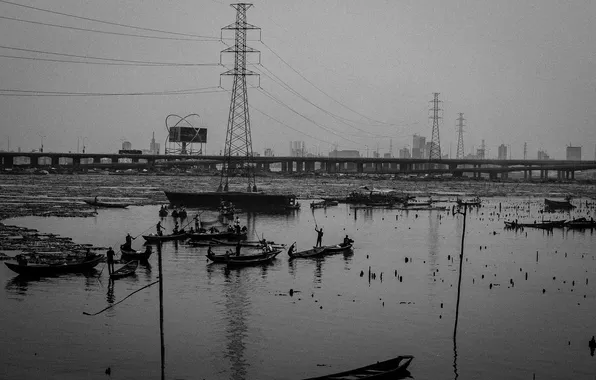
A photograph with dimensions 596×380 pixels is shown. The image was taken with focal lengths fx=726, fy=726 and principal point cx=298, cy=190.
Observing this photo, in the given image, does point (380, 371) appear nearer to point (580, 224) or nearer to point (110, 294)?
point (110, 294)

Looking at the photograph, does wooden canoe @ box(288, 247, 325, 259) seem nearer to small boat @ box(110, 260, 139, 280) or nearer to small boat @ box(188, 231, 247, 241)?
small boat @ box(188, 231, 247, 241)

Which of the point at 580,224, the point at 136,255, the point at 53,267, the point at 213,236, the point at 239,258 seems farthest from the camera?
the point at 580,224

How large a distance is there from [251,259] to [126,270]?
8637 mm

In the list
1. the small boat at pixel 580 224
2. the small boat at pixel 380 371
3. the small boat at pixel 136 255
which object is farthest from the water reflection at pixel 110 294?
the small boat at pixel 580 224

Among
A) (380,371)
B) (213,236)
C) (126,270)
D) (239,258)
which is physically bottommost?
(380,371)

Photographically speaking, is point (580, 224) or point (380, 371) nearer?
point (380, 371)

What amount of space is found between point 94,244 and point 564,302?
34.4 metres

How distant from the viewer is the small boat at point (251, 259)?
4659 centimetres

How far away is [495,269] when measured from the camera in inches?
1969

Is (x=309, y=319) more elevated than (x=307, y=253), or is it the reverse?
(x=307, y=253)

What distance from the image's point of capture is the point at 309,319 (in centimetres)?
3350

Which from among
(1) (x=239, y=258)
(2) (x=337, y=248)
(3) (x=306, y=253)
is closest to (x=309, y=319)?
(1) (x=239, y=258)

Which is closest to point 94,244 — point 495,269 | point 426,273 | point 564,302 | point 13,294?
point 13,294

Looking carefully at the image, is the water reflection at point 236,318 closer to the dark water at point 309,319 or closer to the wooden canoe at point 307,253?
the dark water at point 309,319
